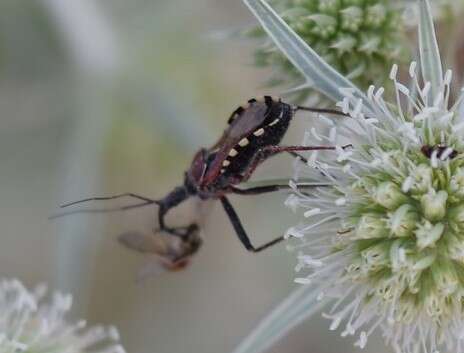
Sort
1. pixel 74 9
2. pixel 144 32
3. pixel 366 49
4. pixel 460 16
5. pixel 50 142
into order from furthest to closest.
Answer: pixel 50 142, pixel 144 32, pixel 74 9, pixel 460 16, pixel 366 49

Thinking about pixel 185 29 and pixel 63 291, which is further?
pixel 185 29

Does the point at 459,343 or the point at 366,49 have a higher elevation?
the point at 366,49

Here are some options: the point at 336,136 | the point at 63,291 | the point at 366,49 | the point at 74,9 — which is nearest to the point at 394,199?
the point at 336,136

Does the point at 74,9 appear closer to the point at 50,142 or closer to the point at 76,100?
the point at 76,100

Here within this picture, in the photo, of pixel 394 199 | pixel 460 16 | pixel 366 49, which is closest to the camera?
pixel 394 199

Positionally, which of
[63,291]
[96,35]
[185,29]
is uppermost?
[96,35]

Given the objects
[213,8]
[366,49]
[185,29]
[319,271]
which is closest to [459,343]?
[319,271]

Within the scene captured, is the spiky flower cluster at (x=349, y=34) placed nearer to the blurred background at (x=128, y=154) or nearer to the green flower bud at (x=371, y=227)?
the green flower bud at (x=371, y=227)

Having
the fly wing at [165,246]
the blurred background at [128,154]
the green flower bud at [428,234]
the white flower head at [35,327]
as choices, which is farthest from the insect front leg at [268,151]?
the blurred background at [128,154]
